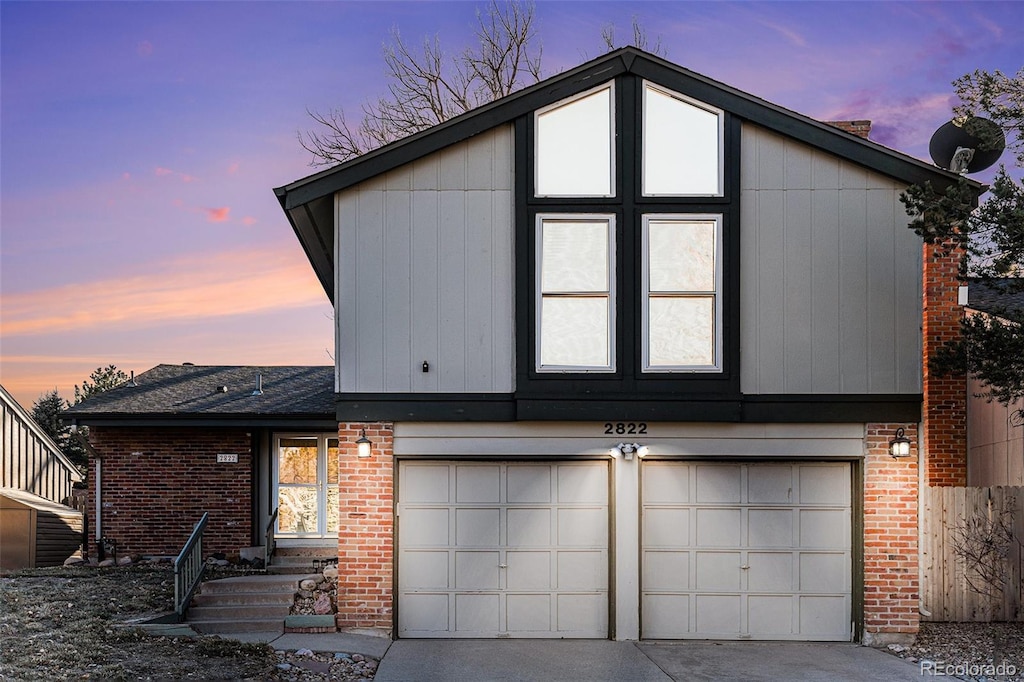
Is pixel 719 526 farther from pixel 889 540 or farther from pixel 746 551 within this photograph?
pixel 889 540

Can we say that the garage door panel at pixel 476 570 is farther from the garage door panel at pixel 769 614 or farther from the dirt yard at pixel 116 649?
the garage door panel at pixel 769 614

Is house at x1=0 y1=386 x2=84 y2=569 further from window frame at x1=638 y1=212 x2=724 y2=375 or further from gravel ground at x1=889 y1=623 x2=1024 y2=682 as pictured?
gravel ground at x1=889 y1=623 x2=1024 y2=682

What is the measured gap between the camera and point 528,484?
1268cm

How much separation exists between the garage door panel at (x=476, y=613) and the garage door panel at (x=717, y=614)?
2463 mm

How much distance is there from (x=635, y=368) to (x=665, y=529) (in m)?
2.04

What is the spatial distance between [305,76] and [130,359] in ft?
31.0

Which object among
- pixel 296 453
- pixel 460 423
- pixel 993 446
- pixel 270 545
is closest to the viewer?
pixel 460 423

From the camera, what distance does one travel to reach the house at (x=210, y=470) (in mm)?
17609

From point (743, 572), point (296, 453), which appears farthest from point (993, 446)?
point (296, 453)

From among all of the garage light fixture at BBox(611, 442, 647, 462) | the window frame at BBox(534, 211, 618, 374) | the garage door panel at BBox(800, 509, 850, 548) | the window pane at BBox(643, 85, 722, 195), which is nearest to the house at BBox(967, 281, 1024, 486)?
the garage door panel at BBox(800, 509, 850, 548)

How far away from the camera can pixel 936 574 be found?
13203 millimetres

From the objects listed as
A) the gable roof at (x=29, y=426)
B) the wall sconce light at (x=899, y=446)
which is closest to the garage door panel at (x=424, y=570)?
the wall sconce light at (x=899, y=446)

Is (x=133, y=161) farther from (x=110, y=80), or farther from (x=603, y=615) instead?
(x=603, y=615)

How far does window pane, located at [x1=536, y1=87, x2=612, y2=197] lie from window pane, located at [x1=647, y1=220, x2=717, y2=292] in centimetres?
84
